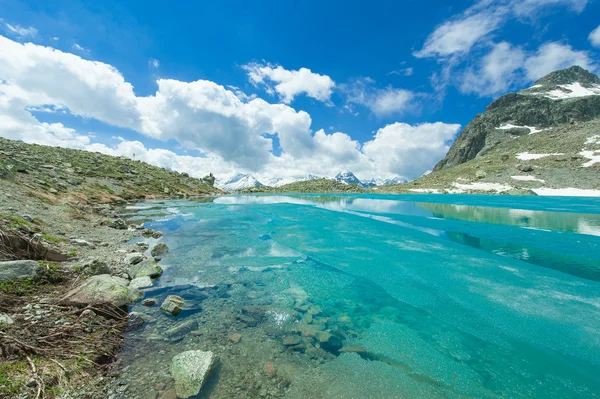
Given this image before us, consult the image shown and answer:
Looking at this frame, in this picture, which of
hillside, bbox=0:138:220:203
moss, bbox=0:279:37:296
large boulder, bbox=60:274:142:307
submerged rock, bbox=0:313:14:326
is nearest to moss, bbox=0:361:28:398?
submerged rock, bbox=0:313:14:326

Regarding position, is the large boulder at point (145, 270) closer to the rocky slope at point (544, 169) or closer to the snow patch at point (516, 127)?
the rocky slope at point (544, 169)

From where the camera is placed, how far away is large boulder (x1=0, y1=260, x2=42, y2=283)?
652 cm

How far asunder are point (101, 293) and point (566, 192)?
103 m

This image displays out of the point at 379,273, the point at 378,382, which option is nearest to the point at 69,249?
the point at 378,382

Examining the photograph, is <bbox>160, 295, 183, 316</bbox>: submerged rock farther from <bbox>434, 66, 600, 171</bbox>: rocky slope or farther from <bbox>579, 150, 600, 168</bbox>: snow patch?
<bbox>434, 66, 600, 171</bbox>: rocky slope

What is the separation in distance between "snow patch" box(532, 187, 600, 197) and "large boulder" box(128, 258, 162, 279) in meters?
94.1

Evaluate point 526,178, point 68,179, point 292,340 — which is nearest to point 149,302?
point 292,340

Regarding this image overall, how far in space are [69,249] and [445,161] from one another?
226 meters

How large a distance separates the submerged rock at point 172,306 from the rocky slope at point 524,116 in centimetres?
18453

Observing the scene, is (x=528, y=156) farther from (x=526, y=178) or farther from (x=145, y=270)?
(x=145, y=270)

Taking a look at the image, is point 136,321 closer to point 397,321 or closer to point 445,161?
point 397,321

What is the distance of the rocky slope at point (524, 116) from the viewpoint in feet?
476

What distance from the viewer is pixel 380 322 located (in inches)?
305

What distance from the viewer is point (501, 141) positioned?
150 metres
